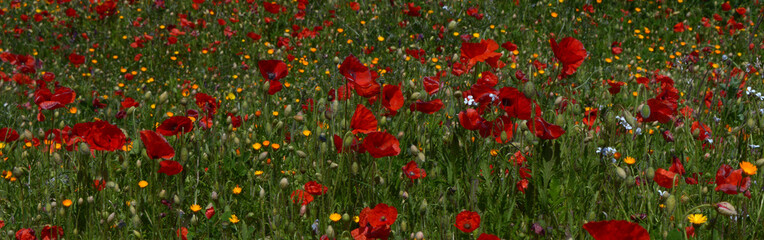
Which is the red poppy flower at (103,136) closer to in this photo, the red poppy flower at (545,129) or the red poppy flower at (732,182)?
the red poppy flower at (545,129)

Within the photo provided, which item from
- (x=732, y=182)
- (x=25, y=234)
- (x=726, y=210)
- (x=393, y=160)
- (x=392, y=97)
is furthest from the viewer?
(x=393, y=160)

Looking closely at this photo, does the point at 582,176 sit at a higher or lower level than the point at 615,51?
higher

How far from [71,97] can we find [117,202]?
17.5 inches

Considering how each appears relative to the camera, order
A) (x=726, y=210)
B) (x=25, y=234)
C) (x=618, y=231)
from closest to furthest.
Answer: (x=618, y=231), (x=726, y=210), (x=25, y=234)

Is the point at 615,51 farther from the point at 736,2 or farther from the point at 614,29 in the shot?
the point at 736,2

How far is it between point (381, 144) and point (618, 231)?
92cm

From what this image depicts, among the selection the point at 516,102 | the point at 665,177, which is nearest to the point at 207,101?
the point at 516,102

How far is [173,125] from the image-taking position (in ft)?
7.30

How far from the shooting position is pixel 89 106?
444cm

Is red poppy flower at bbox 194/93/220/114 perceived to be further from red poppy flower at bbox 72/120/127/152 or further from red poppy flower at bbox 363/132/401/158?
red poppy flower at bbox 363/132/401/158

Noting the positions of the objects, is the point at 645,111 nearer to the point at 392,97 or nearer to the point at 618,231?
the point at 392,97

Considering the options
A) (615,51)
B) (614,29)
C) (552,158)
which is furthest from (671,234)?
(614,29)

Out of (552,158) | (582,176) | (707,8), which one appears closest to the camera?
(552,158)

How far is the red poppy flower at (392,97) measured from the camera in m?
2.34
